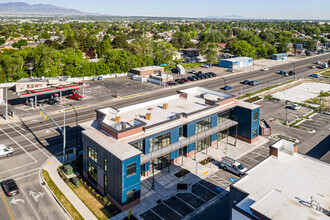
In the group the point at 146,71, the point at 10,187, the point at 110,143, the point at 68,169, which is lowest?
the point at 10,187

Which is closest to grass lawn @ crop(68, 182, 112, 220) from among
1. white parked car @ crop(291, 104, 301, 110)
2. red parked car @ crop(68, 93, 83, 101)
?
red parked car @ crop(68, 93, 83, 101)

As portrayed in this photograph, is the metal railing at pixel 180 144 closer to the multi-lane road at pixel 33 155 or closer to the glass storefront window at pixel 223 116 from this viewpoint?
the glass storefront window at pixel 223 116

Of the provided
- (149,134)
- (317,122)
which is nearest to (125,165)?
(149,134)

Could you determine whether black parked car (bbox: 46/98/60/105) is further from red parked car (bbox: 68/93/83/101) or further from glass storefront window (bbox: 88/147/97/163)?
glass storefront window (bbox: 88/147/97/163)

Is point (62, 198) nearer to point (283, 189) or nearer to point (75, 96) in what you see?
point (283, 189)

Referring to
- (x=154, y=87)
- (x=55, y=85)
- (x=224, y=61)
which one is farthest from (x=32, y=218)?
(x=224, y=61)

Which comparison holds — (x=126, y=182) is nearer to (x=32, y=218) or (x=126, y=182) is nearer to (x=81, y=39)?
(x=32, y=218)

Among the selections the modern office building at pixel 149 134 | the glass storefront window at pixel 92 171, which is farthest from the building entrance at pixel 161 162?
the glass storefront window at pixel 92 171
